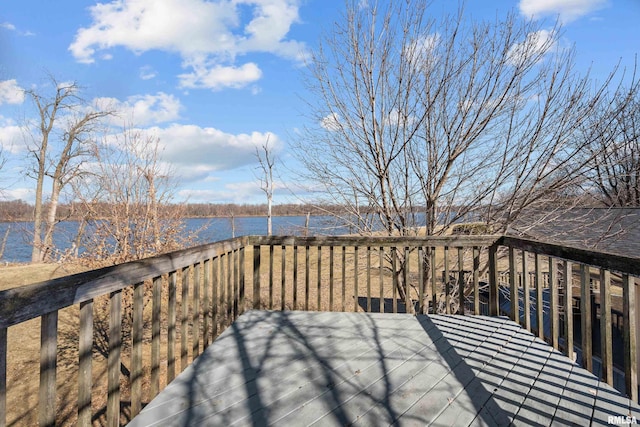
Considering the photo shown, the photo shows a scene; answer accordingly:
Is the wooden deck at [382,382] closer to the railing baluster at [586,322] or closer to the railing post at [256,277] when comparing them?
the railing baluster at [586,322]

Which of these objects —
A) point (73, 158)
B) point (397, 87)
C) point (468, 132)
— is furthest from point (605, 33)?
point (73, 158)

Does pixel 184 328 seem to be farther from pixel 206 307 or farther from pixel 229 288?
pixel 229 288

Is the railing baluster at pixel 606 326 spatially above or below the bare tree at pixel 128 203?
below

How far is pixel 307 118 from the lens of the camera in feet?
17.1

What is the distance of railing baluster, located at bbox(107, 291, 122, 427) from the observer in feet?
4.88

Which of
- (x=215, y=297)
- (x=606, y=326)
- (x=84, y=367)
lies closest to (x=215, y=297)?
(x=215, y=297)

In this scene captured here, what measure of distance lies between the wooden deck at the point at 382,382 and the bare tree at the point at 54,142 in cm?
1239

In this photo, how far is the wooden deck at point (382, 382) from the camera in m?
1.57

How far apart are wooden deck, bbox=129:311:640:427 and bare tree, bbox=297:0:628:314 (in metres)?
2.27

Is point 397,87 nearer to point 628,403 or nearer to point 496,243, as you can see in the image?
point 496,243

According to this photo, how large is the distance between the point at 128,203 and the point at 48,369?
15.2ft

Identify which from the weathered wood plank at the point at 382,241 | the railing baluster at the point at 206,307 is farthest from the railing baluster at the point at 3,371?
the weathered wood plank at the point at 382,241

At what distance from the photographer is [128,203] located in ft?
17.1

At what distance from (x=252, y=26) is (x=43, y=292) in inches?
286
